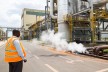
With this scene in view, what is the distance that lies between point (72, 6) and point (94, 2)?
7.83m

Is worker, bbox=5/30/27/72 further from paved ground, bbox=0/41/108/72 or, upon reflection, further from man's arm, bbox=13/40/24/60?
paved ground, bbox=0/41/108/72

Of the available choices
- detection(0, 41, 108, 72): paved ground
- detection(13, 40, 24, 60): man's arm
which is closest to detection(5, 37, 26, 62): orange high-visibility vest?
detection(13, 40, 24, 60): man's arm

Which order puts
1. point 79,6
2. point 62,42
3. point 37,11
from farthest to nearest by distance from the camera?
point 37,11, point 79,6, point 62,42

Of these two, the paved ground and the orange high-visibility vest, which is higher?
the orange high-visibility vest

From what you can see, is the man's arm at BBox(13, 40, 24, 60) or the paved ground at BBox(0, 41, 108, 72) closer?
the man's arm at BBox(13, 40, 24, 60)

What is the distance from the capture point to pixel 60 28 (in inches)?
1720

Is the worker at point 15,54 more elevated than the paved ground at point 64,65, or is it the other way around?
the worker at point 15,54

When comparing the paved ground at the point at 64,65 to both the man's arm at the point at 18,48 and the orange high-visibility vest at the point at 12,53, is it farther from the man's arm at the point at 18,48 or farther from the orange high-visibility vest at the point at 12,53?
the man's arm at the point at 18,48

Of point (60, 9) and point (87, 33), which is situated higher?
point (60, 9)

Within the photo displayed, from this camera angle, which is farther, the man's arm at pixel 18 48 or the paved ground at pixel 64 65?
the paved ground at pixel 64 65

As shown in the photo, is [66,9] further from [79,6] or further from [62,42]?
[62,42]

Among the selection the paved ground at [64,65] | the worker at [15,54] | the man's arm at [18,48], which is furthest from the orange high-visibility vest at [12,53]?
the paved ground at [64,65]

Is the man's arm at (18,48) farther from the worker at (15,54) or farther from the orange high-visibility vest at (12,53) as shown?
the orange high-visibility vest at (12,53)

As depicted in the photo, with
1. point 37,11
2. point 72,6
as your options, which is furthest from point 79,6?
point 37,11
